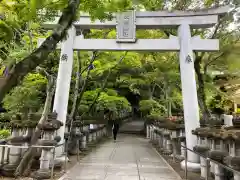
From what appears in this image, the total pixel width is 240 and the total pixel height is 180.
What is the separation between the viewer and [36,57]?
11.9ft

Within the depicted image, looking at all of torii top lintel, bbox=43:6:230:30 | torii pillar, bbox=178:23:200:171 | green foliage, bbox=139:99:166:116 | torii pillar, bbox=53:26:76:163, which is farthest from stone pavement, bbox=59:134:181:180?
green foliage, bbox=139:99:166:116

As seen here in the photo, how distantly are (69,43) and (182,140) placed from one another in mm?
5823

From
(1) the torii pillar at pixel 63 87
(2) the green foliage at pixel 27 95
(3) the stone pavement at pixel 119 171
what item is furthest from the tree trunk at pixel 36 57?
(2) the green foliage at pixel 27 95

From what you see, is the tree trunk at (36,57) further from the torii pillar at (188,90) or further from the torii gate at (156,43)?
the torii pillar at (188,90)

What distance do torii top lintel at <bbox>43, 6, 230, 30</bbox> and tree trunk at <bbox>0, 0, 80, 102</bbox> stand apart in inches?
220

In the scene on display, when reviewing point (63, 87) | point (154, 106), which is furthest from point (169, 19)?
point (154, 106)

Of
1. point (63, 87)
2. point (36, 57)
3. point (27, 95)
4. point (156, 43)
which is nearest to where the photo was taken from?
point (36, 57)

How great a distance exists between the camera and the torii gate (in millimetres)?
9445

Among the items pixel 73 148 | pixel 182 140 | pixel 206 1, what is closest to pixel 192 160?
pixel 182 140

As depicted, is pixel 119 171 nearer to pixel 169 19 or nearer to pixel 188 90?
pixel 188 90

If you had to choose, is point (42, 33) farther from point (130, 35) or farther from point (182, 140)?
point (182, 140)

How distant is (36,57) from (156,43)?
6916 mm

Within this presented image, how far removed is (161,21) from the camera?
9.95 m

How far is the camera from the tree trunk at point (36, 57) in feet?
10.8
